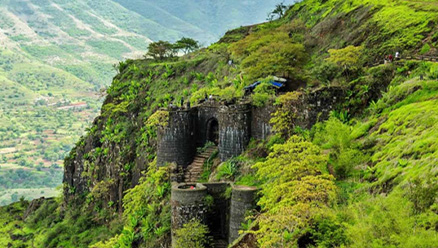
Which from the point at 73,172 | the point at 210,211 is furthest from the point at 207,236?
the point at 73,172

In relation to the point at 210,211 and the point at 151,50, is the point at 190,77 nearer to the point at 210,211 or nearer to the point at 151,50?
the point at 151,50

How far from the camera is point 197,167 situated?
3056 cm

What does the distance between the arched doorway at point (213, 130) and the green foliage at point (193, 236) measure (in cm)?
946

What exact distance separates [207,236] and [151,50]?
43469mm

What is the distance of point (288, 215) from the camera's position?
579 inches

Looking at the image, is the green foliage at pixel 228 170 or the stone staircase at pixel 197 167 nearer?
the green foliage at pixel 228 170

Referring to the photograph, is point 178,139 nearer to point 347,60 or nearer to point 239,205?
point 239,205

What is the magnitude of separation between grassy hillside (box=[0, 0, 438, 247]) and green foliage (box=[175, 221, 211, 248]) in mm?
3169

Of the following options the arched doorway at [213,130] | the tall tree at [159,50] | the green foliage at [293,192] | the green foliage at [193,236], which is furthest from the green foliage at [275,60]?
the tall tree at [159,50]

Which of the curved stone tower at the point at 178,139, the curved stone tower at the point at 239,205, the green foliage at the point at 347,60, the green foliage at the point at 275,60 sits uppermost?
the green foliage at the point at 275,60

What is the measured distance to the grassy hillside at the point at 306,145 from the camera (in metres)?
14.1

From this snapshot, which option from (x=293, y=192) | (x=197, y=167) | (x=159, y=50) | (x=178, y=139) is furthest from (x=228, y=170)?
(x=159, y=50)

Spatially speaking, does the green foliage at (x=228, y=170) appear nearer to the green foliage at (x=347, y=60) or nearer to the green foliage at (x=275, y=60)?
the green foliage at (x=347, y=60)

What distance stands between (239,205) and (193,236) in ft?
10.6
